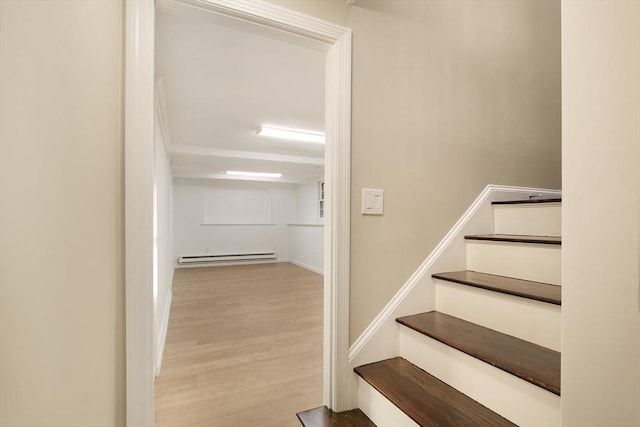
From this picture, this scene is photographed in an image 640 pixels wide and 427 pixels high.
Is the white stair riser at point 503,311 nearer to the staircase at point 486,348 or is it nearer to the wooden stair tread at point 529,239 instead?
the staircase at point 486,348

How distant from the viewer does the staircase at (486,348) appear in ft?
3.04

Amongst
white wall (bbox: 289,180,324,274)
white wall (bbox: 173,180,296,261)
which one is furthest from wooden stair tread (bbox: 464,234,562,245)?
white wall (bbox: 173,180,296,261)

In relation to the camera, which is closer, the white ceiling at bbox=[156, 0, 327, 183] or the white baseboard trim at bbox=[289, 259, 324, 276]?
the white ceiling at bbox=[156, 0, 327, 183]

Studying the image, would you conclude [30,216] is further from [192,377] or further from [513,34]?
[513,34]

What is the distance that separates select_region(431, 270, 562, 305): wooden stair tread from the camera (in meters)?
1.05

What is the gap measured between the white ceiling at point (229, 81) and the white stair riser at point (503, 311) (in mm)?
1403

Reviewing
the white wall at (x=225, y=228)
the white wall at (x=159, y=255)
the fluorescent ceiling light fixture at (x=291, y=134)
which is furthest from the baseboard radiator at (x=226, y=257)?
the fluorescent ceiling light fixture at (x=291, y=134)

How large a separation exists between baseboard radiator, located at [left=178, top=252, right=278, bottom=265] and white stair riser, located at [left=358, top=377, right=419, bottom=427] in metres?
6.43

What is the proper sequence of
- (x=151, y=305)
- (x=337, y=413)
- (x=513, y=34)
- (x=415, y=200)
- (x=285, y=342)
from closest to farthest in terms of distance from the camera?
(x=151, y=305) → (x=337, y=413) → (x=415, y=200) → (x=513, y=34) → (x=285, y=342)

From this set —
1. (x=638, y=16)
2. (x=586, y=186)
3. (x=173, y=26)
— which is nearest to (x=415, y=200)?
(x=586, y=186)

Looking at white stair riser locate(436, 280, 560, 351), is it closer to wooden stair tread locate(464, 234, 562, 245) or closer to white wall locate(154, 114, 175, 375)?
wooden stair tread locate(464, 234, 562, 245)

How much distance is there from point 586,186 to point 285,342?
98.6 inches

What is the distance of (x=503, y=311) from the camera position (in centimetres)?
119

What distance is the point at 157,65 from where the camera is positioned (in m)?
1.92
